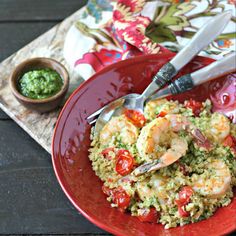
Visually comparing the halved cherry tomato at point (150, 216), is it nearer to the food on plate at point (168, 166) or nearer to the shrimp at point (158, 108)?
the food on plate at point (168, 166)

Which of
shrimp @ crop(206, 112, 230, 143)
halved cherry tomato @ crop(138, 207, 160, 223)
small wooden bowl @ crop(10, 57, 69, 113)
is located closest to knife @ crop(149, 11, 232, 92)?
shrimp @ crop(206, 112, 230, 143)

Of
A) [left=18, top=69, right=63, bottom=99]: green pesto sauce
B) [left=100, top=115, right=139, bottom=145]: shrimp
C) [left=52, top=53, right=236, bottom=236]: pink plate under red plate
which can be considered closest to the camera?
[left=52, top=53, right=236, bottom=236]: pink plate under red plate

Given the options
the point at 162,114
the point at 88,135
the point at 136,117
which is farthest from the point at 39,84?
the point at 162,114

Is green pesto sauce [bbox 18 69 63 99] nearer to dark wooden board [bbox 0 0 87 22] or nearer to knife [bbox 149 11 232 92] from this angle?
knife [bbox 149 11 232 92]

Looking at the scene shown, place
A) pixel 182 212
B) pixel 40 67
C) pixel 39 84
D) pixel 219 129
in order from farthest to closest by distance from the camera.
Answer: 1. pixel 40 67
2. pixel 39 84
3. pixel 219 129
4. pixel 182 212

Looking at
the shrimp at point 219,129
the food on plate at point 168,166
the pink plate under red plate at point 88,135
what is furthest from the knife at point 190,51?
the shrimp at point 219,129

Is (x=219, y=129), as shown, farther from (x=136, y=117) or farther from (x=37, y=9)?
(x=37, y=9)

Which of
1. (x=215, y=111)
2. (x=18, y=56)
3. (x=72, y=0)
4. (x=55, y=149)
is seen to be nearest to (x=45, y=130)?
(x=55, y=149)
